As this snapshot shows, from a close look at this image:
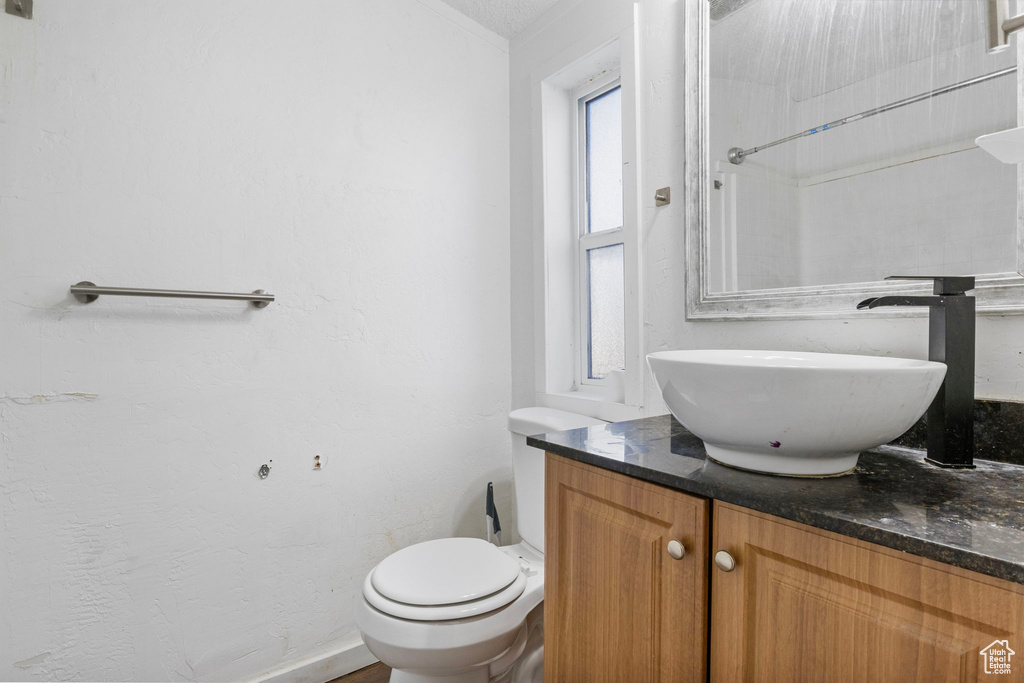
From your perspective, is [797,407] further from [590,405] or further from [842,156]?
[590,405]

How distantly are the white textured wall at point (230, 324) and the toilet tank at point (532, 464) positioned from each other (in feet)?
1.05

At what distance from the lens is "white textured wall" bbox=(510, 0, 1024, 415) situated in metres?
0.87

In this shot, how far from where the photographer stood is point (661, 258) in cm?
140

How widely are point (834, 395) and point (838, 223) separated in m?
0.58

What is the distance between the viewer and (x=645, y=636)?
77 cm

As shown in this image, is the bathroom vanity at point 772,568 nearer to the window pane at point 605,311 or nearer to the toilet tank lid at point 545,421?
the toilet tank lid at point 545,421

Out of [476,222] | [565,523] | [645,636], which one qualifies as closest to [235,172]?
[476,222]

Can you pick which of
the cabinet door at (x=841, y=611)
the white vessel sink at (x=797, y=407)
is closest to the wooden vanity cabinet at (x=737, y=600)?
the cabinet door at (x=841, y=611)

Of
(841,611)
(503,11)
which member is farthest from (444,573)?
(503,11)

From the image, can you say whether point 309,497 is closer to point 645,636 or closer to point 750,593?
point 645,636

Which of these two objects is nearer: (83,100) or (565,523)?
(565,523)

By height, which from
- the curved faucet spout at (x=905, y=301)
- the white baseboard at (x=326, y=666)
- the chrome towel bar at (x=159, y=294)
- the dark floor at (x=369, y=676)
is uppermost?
the chrome towel bar at (x=159, y=294)

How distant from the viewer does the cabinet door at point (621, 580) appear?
72 cm

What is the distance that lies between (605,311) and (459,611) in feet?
3.59
